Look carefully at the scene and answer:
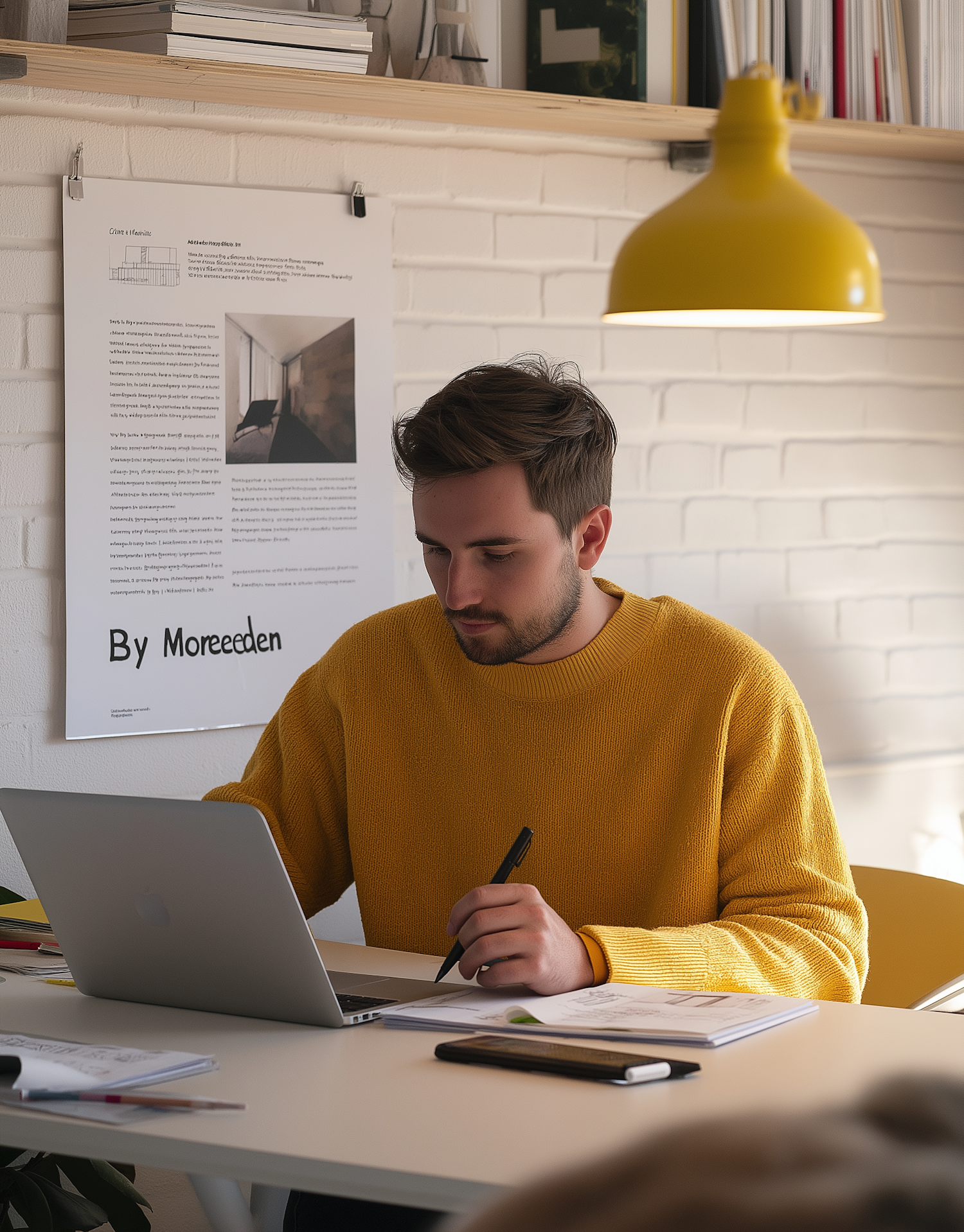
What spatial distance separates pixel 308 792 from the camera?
183cm

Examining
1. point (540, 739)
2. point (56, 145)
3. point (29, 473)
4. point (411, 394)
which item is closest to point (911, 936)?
point (540, 739)

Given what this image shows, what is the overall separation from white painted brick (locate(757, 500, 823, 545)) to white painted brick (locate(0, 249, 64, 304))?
139cm

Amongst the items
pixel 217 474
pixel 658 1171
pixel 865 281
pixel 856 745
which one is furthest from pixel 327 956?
pixel 856 745

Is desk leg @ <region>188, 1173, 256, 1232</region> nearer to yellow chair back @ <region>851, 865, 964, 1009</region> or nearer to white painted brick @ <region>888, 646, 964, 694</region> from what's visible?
yellow chair back @ <region>851, 865, 964, 1009</region>

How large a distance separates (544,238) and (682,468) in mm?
510

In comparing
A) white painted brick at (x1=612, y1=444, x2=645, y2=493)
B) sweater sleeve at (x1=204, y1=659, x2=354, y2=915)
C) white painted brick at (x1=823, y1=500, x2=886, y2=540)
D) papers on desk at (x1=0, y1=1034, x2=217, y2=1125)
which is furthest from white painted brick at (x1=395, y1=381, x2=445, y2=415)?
papers on desk at (x1=0, y1=1034, x2=217, y2=1125)

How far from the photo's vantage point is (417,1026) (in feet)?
3.94

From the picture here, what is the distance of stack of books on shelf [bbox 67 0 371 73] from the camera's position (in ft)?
6.83

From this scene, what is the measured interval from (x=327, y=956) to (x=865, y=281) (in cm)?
87

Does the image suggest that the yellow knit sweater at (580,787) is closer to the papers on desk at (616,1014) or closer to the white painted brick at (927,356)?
the papers on desk at (616,1014)

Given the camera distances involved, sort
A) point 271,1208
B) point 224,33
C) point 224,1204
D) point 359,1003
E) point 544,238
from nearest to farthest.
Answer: point 359,1003 → point 224,1204 → point 271,1208 → point 224,33 → point 544,238

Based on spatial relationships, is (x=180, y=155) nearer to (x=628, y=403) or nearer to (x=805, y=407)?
(x=628, y=403)

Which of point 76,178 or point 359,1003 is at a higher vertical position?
point 76,178

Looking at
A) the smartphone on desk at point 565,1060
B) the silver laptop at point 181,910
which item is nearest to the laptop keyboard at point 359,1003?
the silver laptop at point 181,910
